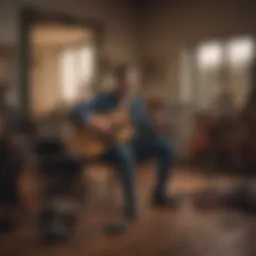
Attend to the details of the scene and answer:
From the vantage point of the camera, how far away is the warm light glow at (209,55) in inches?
29.8

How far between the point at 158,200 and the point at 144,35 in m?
0.30

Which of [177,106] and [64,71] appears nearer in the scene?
[64,71]

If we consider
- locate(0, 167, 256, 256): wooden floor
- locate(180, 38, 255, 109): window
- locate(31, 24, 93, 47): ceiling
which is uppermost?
locate(31, 24, 93, 47): ceiling

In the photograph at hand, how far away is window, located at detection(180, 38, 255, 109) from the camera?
0.76m

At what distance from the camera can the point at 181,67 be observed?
758 mm

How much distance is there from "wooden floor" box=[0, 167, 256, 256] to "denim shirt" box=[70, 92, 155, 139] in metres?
0.09

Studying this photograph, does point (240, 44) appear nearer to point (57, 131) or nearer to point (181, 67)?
point (181, 67)

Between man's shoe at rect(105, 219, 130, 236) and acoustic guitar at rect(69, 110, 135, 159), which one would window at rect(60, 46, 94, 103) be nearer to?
acoustic guitar at rect(69, 110, 135, 159)

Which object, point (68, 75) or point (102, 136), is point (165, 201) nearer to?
point (102, 136)

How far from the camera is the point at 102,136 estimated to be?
2.42 feet

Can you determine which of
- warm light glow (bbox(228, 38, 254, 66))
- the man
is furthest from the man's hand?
warm light glow (bbox(228, 38, 254, 66))

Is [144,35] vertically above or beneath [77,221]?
above

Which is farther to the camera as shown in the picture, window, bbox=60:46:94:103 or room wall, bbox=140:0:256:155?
room wall, bbox=140:0:256:155

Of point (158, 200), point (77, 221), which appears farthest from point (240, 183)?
point (77, 221)
